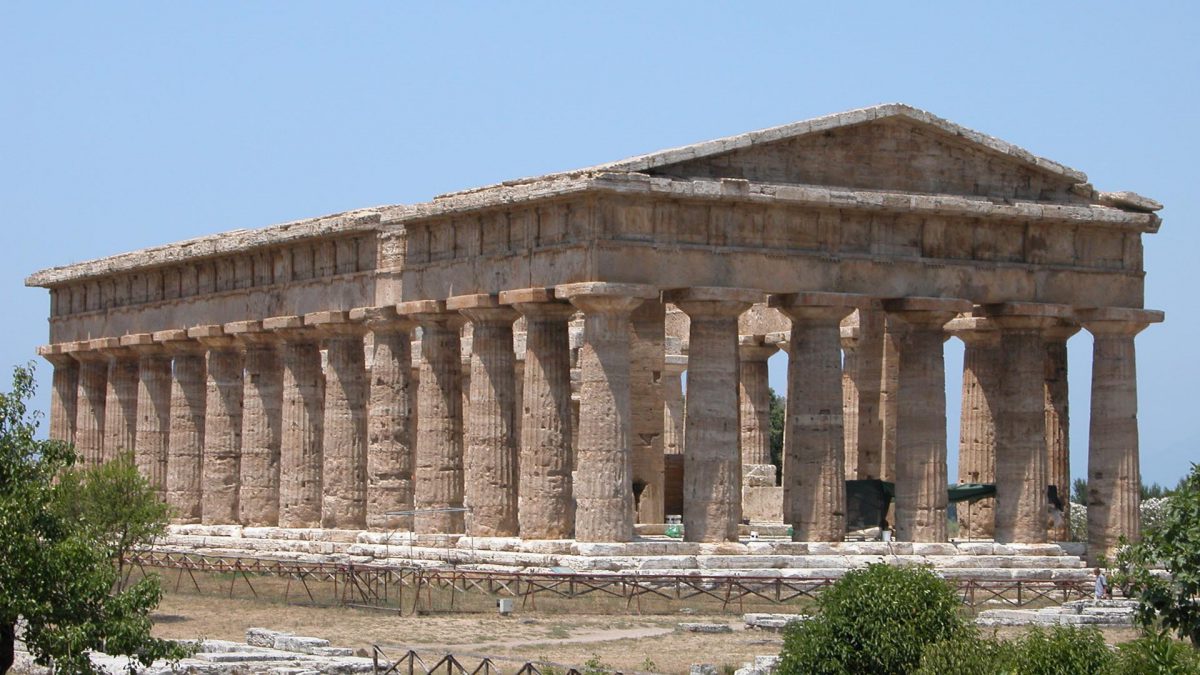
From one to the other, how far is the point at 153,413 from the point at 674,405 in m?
14.6

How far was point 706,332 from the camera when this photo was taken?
167 feet

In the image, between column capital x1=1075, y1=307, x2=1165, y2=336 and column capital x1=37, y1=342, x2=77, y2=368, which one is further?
column capital x1=37, y1=342, x2=77, y2=368

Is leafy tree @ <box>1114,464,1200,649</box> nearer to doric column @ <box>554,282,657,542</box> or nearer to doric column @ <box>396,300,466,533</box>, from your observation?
doric column @ <box>554,282,657,542</box>

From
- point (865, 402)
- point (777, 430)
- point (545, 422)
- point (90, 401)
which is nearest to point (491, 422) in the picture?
point (545, 422)

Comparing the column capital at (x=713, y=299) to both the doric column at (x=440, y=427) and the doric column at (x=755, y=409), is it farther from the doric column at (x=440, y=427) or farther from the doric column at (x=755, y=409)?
the doric column at (x=755, y=409)

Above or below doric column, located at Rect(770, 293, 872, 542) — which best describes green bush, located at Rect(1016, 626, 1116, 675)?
below

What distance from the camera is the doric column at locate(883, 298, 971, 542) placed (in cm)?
5331

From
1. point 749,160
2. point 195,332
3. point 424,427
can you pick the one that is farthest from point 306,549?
point 749,160

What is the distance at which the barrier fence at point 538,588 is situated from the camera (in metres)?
46.8

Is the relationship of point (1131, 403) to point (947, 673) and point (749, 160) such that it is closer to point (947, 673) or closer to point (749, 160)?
point (749, 160)

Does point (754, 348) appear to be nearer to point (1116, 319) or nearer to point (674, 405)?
point (674, 405)

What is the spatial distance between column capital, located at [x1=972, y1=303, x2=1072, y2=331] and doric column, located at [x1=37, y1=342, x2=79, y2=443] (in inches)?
1262

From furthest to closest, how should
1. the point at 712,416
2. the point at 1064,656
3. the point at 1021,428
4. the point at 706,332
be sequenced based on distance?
the point at 1021,428, the point at 706,332, the point at 712,416, the point at 1064,656

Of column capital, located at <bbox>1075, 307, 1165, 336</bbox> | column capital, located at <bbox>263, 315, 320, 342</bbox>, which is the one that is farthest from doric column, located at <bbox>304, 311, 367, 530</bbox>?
column capital, located at <bbox>1075, 307, 1165, 336</bbox>
